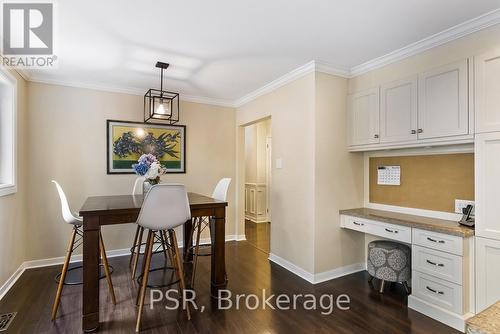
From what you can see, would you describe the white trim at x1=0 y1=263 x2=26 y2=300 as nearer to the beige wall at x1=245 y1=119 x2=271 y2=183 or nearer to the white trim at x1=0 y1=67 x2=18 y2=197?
A: the white trim at x1=0 y1=67 x2=18 y2=197

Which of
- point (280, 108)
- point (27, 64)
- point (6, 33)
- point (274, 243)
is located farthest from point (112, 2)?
point (274, 243)

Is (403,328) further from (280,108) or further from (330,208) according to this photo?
(280,108)

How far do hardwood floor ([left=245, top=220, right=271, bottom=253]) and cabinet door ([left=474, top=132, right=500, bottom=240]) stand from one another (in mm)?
2646

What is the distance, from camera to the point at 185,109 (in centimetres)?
431

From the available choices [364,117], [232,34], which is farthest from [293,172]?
[232,34]

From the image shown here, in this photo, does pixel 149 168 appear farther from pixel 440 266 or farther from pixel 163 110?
pixel 440 266

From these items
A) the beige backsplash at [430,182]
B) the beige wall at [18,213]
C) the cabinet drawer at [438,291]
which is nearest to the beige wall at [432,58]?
the beige backsplash at [430,182]

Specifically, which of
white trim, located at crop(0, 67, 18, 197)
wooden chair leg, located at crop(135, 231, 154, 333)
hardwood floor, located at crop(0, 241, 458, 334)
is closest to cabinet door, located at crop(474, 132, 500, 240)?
hardwood floor, located at crop(0, 241, 458, 334)

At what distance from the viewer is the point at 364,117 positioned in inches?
119

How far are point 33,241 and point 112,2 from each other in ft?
10.1

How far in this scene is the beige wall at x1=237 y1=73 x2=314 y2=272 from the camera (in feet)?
10.00

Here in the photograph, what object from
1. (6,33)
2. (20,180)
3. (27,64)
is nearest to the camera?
(6,33)

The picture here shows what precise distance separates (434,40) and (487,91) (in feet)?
2.21

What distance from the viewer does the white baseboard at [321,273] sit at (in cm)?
298
